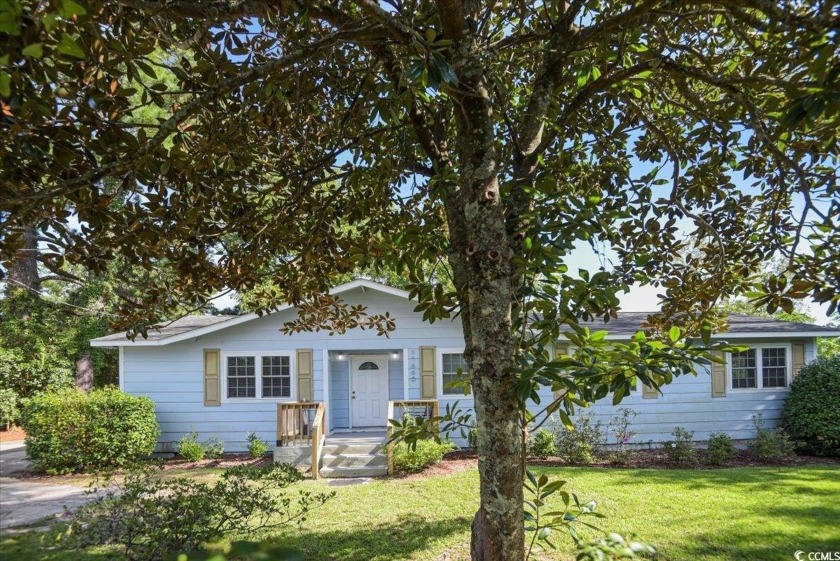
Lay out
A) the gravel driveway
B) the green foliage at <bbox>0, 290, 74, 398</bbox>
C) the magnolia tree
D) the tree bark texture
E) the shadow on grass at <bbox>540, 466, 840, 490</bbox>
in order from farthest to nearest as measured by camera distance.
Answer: the green foliage at <bbox>0, 290, 74, 398</bbox>, the shadow on grass at <bbox>540, 466, 840, 490</bbox>, the gravel driveway, the tree bark texture, the magnolia tree

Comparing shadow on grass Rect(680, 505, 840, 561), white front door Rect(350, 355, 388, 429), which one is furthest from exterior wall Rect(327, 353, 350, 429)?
shadow on grass Rect(680, 505, 840, 561)

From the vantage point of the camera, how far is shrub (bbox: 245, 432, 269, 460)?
33.5 ft

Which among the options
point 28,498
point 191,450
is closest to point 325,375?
point 191,450

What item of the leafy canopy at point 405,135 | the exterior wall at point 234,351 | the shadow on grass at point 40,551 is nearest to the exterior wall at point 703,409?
the exterior wall at point 234,351

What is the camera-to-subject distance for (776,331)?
35.2 feet

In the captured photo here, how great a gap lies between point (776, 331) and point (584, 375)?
1156cm

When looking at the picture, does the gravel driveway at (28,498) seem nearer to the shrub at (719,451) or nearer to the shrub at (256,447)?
the shrub at (256,447)

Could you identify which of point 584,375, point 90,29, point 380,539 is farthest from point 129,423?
point 584,375

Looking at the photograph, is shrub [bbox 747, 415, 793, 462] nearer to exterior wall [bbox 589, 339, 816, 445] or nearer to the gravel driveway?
exterior wall [bbox 589, 339, 816, 445]

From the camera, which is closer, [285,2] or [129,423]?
[285,2]

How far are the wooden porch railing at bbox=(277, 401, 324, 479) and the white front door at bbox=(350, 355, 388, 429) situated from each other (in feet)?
Result: 5.95

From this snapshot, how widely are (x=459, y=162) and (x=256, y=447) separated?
9.26 meters

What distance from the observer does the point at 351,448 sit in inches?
387

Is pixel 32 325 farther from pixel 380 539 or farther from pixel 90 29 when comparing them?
pixel 90 29
